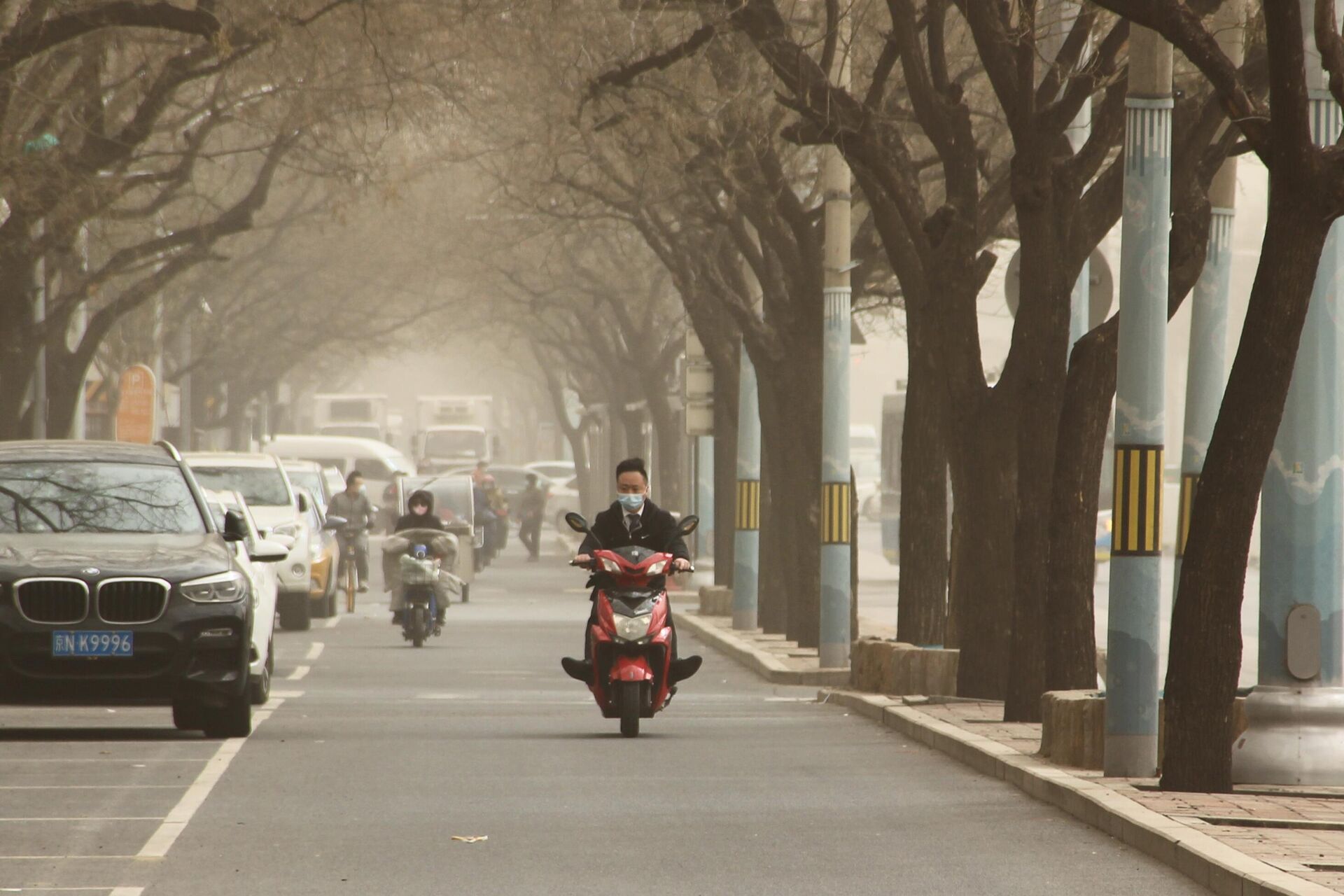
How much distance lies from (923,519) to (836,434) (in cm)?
202

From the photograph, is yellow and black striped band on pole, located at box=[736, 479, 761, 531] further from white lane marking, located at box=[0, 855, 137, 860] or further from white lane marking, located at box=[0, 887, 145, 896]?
white lane marking, located at box=[0, 887, 145, 896]

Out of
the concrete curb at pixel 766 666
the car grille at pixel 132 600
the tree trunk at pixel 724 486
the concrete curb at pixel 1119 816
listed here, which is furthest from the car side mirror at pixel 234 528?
the tree trunk at pixel 724 486

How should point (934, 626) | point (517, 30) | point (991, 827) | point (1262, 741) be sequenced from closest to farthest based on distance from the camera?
point (991, 827) → point (1262, 741) → point (934, 626) → point (517, 30)

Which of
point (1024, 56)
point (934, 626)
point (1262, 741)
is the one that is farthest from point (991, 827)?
point (934, 626)

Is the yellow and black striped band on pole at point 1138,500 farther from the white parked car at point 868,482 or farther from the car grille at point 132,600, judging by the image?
the white parked car at point 868,482

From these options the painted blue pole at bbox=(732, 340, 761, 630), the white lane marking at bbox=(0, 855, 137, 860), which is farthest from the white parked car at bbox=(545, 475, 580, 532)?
the white lane marking at bbox=(0, 855, 137, 860)

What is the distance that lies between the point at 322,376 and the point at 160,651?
86.0 metres

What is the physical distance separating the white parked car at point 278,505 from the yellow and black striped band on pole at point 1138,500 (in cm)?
1679

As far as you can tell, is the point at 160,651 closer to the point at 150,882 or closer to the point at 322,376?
the point at 150,882

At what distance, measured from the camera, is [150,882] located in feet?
28.9

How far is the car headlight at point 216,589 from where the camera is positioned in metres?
13.8

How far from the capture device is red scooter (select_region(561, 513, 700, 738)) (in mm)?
14922

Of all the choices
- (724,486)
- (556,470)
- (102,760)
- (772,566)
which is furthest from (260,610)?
(556,470)

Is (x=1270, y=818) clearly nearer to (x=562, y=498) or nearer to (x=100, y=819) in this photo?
(x=100, y=819)
